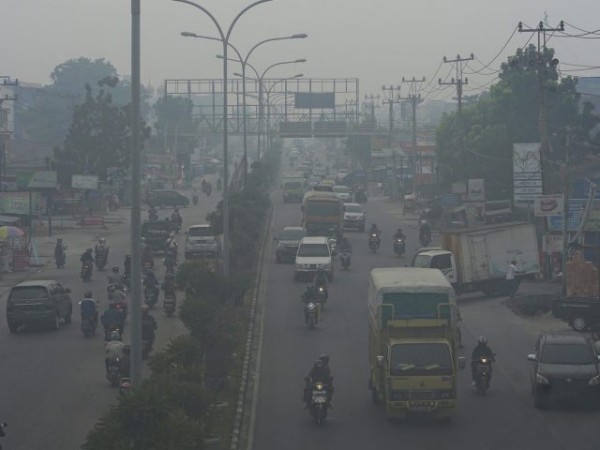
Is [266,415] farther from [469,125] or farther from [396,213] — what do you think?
[396,213]

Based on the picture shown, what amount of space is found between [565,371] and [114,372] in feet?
29.6

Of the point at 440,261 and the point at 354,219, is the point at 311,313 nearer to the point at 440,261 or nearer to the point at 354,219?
the point at 440,261

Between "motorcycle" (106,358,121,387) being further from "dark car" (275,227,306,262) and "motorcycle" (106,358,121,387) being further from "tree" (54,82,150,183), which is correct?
"tree" (54,82,150,183)

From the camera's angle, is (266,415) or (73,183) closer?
(266,415)

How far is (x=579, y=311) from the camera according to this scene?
31609mm

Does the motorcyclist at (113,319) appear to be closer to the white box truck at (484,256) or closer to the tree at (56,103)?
the white box truck at (484,256)

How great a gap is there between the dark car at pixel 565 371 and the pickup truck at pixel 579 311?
31.4 ft

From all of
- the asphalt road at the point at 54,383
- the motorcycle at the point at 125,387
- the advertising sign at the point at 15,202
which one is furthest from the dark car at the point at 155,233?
the motorcycle at the point at 125,387

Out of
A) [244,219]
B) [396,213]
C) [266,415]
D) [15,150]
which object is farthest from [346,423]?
[15,150]

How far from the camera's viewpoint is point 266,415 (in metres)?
21.1

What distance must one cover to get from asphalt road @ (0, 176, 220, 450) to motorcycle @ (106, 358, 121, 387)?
21 centimetres

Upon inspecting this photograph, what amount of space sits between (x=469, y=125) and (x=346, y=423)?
4768 cm

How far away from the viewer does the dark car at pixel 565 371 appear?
20812mm

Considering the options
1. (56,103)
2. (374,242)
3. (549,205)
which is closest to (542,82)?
(549,205)
